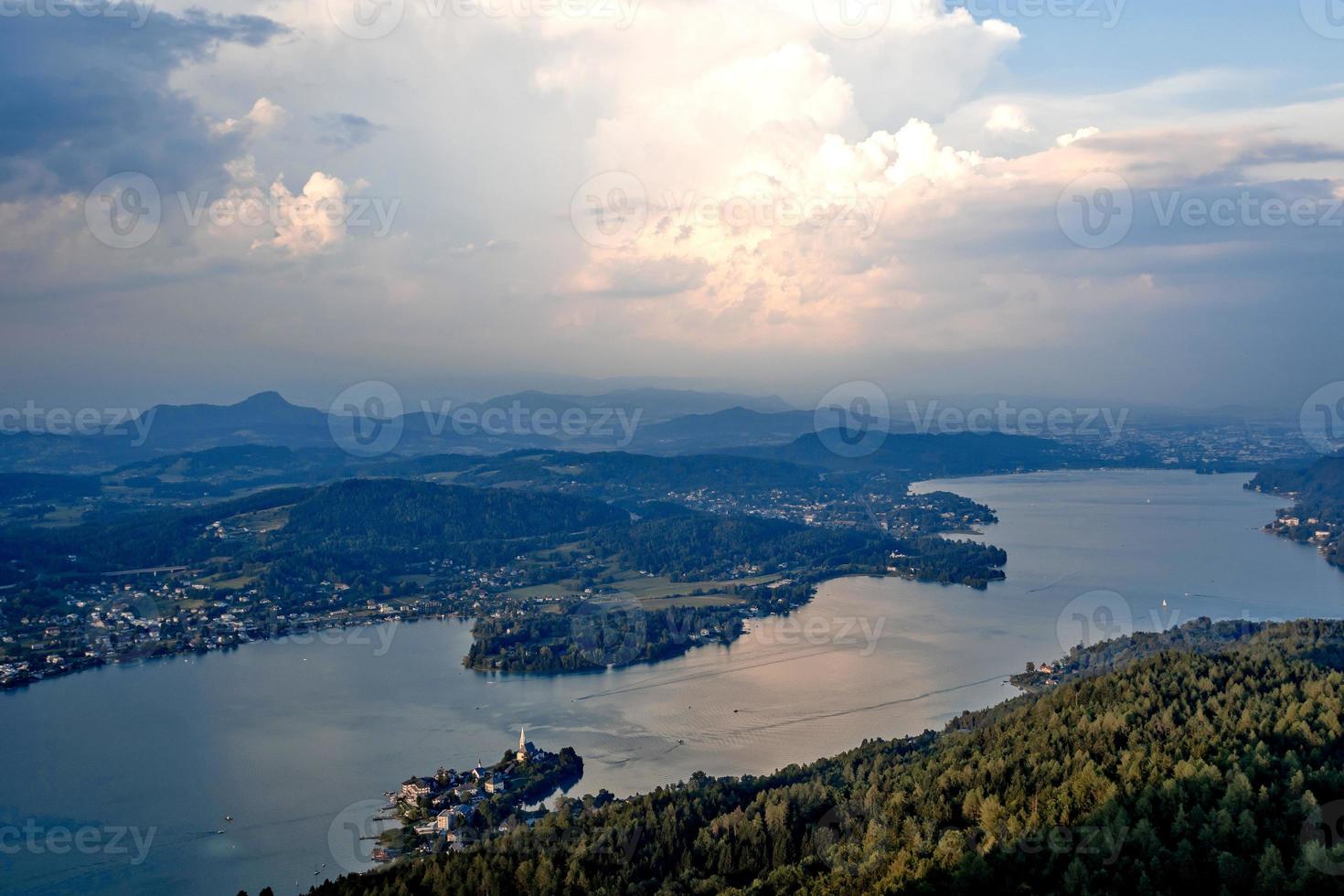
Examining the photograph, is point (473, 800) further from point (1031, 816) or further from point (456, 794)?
point (1031, 816)

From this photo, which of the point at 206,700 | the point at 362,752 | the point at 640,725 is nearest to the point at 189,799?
the point at 362,752

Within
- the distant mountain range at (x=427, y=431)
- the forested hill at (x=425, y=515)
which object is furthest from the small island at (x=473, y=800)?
the distant mountain range at (x=427, y=431)

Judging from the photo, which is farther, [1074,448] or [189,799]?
[1074,448]

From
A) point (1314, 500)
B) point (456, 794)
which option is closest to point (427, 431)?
point (1314, 500)

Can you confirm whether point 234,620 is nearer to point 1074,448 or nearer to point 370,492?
point 370,492

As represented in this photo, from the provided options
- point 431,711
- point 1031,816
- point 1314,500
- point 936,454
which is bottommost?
point 431,711

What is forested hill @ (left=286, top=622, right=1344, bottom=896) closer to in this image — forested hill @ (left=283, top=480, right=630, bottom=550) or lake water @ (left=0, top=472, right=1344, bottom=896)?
lake water @ (left=0, top=472, right=1344, bottom=896)

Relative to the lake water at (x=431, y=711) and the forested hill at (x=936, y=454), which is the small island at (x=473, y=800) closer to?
the lake water at (x=431, y=711)
